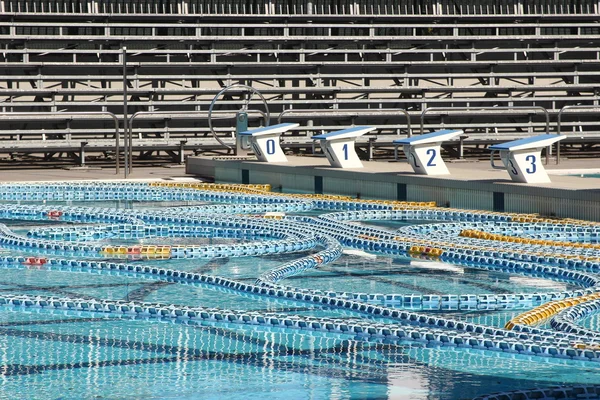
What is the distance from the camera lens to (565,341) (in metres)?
6.04

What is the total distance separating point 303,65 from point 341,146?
7.62 metres

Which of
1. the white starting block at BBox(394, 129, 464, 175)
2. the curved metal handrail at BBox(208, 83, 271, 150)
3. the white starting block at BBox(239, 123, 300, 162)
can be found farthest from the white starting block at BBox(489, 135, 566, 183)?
the curved metal handrail at BBox(208, 83, 271, 150)

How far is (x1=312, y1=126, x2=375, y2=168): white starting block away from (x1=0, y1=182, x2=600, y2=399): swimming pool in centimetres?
344

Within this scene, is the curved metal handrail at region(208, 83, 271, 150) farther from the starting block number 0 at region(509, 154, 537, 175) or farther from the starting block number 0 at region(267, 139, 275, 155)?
the starting block number 0 at region(509, 154, 537, 175)

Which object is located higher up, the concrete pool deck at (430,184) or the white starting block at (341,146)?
the white starting block at (341,146)

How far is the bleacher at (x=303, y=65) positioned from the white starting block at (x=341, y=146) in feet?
19.6

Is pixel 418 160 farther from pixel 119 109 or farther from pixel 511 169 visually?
pixel 119 109

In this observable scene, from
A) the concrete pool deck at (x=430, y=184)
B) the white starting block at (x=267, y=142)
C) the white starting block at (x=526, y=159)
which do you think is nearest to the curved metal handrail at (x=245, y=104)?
the concrete pool deck at (x=430, y=184)

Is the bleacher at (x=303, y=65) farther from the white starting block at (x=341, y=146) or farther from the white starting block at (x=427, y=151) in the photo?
the white starting block at (x=427, y=151)

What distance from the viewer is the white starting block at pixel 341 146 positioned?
53.1 feet

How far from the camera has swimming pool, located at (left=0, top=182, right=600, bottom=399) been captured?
5.51 metres

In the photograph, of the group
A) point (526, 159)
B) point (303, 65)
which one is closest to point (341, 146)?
point (526, 159)

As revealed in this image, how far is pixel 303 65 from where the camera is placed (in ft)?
77.6

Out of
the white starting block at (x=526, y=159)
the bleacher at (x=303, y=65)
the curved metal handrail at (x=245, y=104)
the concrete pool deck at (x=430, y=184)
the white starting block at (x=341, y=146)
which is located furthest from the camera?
the bleacher at (x=303, y=65)
